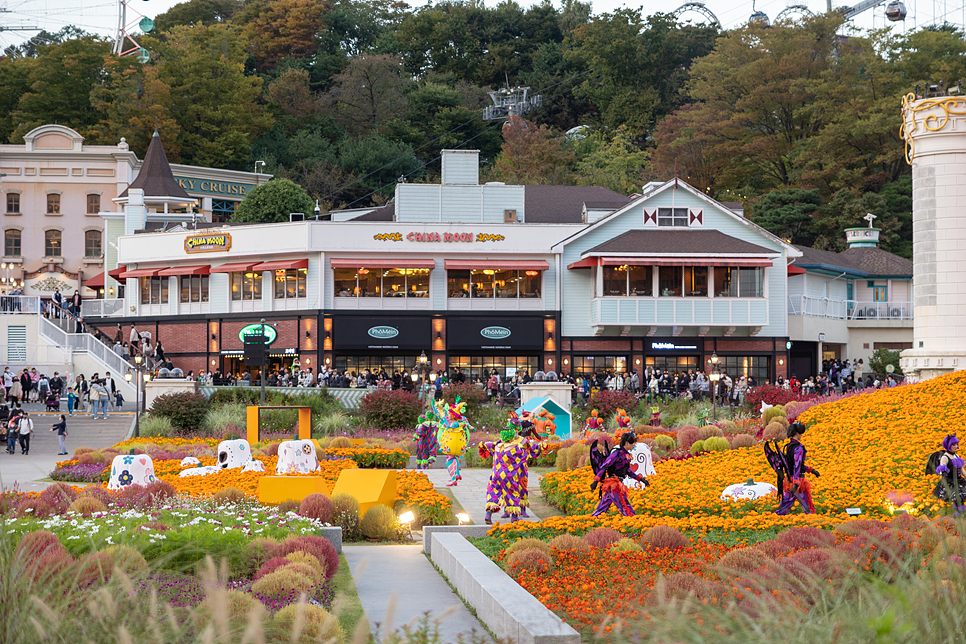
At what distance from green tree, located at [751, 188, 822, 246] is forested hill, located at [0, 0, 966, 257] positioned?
136mm

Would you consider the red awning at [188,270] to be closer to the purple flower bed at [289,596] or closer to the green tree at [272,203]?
the green tree at [272,203]

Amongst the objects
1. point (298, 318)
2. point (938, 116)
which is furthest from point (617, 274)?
point (938, 116)

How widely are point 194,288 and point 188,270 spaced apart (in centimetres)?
149

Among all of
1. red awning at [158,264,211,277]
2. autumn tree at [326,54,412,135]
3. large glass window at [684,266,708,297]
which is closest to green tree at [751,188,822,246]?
large glass window at [684,266,708,297]

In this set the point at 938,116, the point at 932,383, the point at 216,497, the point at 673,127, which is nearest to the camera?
the point at 216,497

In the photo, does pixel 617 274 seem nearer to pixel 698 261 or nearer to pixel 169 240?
pixel 698 261

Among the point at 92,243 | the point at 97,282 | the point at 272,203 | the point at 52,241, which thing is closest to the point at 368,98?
the point at 272,203

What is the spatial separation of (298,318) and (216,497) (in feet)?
110

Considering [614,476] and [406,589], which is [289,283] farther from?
[406,589]

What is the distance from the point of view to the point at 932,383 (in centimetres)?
2525

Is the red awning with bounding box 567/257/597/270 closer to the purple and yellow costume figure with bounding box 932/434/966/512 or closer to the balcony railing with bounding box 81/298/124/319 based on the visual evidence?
the balcony railing with bounding box 81/298/124/319

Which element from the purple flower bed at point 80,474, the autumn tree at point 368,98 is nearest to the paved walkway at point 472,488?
the purple flower bed at point 80,474

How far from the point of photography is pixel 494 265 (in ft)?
164

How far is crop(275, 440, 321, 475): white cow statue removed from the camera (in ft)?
70.4
